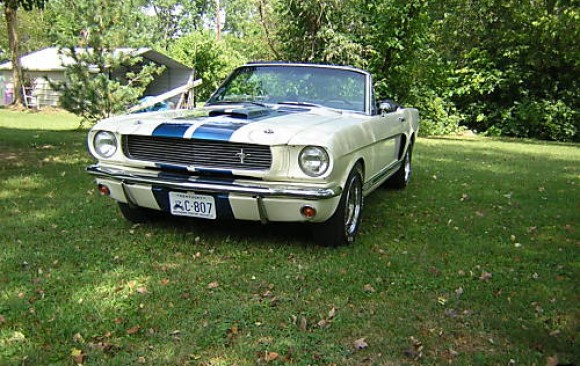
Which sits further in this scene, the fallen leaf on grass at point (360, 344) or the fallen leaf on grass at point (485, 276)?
the fallen leaf on grass at point (485, 276)

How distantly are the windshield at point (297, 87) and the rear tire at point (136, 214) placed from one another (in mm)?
1379

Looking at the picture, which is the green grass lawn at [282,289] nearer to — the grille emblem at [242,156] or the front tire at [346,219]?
the front tire at [346,219]

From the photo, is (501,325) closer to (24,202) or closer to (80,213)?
(80,213)

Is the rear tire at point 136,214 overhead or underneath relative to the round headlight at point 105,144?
underneath

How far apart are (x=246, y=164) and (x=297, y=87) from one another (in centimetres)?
177

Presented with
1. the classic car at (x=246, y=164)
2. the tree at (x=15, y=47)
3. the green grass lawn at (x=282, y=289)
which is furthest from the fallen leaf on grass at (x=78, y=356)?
the tree at (x=15, y=47)

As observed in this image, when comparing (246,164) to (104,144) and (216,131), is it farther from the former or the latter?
(104,144)

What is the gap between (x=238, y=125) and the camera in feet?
13.4

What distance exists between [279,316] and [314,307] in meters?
0.26

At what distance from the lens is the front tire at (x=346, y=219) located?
433 centimetres

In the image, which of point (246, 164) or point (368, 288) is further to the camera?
point (246, 164)

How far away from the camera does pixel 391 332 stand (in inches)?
121

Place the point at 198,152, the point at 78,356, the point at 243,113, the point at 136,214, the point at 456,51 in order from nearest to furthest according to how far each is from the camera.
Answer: the point at 78,356
the point at 198,152
the point at 243,113
the point at 136,214
the point at 456,51

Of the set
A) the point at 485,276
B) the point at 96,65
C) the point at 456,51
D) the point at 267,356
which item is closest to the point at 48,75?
the point at 96,65
